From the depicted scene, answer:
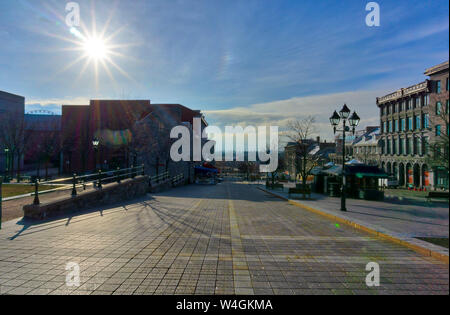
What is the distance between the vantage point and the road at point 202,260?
12.1 ft

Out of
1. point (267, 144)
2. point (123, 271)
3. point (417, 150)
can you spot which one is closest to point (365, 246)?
point (417, 150)

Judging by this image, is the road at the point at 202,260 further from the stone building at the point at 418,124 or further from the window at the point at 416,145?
the window at the point at 416,145

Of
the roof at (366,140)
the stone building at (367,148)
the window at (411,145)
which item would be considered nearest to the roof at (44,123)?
the window at (411,145)

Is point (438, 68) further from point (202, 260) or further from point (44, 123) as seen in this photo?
point (44, 123)

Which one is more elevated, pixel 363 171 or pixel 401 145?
pixel 401 145

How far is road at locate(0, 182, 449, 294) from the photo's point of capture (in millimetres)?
3684

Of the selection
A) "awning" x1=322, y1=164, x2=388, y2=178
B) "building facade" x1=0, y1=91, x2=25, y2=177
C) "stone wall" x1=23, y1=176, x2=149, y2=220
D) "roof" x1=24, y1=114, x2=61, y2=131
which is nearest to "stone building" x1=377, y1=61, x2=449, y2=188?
"stone wall" x1=23, y1=176, x2=149, y2=220

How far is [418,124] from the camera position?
3.92 metres

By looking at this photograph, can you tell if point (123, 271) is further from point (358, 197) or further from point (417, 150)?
point (358, 197)

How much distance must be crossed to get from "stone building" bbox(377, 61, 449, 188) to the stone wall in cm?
1024

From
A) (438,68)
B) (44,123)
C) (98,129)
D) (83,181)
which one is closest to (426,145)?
(438,68)

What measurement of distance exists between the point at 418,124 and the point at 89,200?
11.7m

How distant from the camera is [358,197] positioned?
64.6ft

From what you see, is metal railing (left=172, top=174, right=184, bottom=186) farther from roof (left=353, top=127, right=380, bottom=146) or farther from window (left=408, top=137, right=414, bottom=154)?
roof (left=353, top=127, right=380, bottom=146)
